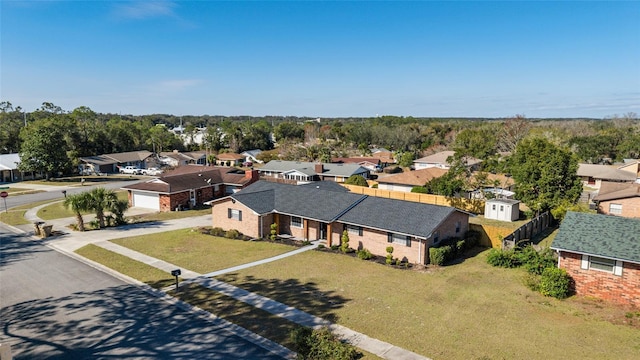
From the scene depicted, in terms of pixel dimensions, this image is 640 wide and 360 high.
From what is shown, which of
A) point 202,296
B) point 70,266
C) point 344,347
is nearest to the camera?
point 344,347

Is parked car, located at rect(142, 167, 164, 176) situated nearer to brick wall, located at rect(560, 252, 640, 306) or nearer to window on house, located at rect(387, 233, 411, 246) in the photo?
window on house, located at rect(387, 233, 411, 246)

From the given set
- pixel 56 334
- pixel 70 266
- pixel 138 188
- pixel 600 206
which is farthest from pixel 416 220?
pixel 138 188

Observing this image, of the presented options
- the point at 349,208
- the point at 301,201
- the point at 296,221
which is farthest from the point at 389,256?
the point at 301,201

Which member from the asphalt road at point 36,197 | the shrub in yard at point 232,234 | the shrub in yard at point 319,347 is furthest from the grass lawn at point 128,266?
the asphalt road at point 36,197

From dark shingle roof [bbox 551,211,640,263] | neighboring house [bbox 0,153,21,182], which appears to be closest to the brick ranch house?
dark shingle roof [bbox 551,211,640,263]

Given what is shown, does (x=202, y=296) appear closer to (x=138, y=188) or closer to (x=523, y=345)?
(x=523, y=345)

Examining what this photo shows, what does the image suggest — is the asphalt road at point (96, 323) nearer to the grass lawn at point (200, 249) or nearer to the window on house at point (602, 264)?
the grass lawn at point (200, 249)
